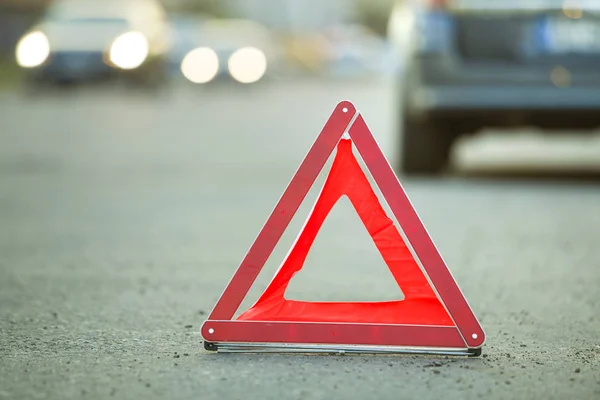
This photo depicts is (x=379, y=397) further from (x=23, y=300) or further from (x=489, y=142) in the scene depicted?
(x=489, y=142)

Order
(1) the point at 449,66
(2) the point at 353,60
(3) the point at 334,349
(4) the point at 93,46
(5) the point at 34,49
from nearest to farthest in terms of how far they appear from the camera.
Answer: (3) the point at 334,349 → (1) the point at 449,66 → (5) the point at 34,49 → (4) the point at 93,46 → (2) the point at 353,60

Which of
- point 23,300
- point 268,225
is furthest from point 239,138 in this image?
point 268,225

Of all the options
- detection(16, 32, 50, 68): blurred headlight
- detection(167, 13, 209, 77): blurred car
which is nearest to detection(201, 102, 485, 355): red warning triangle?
detection(16, 32, 50, 68): blurred headlight

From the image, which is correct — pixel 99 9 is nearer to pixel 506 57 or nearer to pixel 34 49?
pixel 34 49

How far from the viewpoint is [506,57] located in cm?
846

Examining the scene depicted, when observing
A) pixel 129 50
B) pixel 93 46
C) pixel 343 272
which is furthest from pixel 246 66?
pixel 343 272

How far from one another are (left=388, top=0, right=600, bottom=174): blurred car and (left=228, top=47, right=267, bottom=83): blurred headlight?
21334 mm

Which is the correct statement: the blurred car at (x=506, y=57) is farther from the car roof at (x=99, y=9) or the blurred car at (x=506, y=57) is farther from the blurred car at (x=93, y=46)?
the car roof at (x=99, y=9)

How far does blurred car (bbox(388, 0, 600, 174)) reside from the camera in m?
8.41

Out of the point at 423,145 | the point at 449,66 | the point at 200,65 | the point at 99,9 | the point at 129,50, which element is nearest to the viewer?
the point at 449,66

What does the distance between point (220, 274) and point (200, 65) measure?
24.0 meters

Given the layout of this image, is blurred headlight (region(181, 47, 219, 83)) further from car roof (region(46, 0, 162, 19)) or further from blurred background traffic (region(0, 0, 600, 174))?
car roof (region(46, 0, 162, 19))

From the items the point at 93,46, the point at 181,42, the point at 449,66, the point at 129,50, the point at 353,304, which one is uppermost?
the point at 353,304

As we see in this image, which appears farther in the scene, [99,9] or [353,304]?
[99,9]
